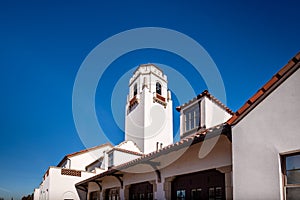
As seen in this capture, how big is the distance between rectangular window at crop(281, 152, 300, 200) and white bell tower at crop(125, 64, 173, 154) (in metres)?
24.8

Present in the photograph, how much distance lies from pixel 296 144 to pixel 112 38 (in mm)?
8519

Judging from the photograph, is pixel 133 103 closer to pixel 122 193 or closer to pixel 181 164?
pixel 122 193

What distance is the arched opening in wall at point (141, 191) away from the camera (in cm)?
1053

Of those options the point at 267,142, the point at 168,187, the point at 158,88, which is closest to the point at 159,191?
the point at 168,187

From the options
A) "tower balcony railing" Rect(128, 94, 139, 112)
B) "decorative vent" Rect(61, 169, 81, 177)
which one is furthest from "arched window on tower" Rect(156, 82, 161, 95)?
"decorative vent" Rect(61, 169, 81, 177)

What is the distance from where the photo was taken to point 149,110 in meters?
31.7

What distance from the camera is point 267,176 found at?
4.98 m

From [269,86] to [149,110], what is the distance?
26.5 metres

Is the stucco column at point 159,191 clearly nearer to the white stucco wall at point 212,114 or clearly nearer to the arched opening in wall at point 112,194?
the white stucco wall at point 212,114

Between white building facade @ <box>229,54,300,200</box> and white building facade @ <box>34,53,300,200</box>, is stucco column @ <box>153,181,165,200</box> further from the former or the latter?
white building facade @ <box>229,54,300,200</box>

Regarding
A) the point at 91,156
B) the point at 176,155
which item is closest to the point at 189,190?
the point at 176,155

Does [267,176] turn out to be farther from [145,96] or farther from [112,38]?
[145,96]

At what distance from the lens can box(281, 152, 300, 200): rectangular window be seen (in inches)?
185

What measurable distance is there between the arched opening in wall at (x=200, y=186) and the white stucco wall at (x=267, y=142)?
1836mm
